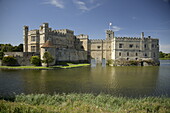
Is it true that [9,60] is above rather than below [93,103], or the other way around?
above

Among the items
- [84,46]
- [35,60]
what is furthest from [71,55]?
[35,60]

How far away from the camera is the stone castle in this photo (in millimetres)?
39656

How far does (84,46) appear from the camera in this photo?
176 feet

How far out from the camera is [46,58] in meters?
32.1

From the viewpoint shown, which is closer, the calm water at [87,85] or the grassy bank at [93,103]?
the grassy bank at [93,103]

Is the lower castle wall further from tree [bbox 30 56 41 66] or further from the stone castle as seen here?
tree [bbox 30 56 41 66]

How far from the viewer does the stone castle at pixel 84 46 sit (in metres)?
39.7

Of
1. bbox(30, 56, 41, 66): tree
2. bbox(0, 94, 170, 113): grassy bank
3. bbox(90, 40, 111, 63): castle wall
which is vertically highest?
bbox(90, 40, 111, 63): castle wall

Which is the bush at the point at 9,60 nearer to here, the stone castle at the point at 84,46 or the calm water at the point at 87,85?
the stone castle at the point at 84,46

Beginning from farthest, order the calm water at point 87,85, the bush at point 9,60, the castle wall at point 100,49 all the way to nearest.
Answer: the castle wall at point 100,49, the bush at point 9,60, the calm water at point 87,85

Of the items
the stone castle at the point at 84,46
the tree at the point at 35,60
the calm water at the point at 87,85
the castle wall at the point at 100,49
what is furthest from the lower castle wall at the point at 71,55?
the calm water at the point at 87,85

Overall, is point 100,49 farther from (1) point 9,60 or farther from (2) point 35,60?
(1) point 9,60

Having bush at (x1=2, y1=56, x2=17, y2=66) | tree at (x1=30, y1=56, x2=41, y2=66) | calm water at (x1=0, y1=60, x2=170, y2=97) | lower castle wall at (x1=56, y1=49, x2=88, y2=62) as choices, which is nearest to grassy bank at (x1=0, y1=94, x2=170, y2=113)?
calm water at (x1=0, y1=60, x2=170, y2=97)

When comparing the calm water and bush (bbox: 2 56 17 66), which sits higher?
bush (bbox: 2 56 17 66)
